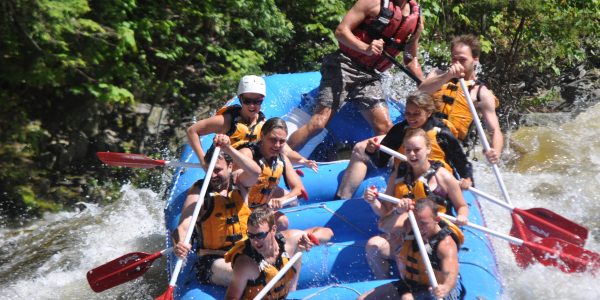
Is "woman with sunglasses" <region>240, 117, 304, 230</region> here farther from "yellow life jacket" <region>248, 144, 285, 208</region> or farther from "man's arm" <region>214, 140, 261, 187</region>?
"man's arm" <region>214, 140, 261, 187</region>

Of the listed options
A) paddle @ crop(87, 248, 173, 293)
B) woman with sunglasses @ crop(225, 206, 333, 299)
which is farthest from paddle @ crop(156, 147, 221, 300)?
paddle @ crop(87, 248, 173, 293)

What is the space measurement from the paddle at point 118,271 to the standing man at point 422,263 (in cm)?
148

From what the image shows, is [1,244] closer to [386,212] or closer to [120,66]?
[120,66]

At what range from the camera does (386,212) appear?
4.64 meters

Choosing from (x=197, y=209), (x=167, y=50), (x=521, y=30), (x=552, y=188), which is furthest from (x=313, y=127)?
(x=521, y=30)

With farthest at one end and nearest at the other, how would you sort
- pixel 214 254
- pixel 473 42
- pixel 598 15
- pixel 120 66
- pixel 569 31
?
pixel 598 15 → pixel 569 31 → pixel 120 66 → pixel 473 42 → pixel 214 254

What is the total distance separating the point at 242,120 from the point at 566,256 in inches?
81.2

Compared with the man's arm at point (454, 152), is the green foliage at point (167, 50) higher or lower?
lower

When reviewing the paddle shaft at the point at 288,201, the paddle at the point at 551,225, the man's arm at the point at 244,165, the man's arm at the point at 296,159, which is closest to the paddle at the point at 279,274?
the man's arm at the point at 244,165

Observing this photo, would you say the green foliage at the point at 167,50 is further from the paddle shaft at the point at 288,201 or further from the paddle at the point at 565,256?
the paddle at the point at 565,256

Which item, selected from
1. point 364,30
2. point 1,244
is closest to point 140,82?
point 1,244

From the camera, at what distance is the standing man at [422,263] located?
13.4 ft

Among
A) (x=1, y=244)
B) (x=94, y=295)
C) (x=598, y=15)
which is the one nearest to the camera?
(x=94, y=295)

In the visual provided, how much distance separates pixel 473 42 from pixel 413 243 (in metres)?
1.72
